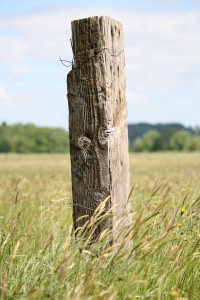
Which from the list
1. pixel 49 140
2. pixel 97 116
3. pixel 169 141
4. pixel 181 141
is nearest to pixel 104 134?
pixel 97 116

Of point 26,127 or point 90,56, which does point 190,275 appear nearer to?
point 90,56

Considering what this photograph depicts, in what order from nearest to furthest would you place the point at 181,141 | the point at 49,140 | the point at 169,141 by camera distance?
the point at 49,140
the point at 181,141
the point at 169,141

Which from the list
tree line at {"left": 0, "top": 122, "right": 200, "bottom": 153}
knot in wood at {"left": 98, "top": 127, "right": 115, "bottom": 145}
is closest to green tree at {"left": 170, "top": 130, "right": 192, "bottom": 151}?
tree line at {"left": 0, "top": 122, "right": 200, "bottom": 153}

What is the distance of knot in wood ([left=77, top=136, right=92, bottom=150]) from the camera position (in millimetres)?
3918

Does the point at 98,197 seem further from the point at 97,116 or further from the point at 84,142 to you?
the point at 97,116

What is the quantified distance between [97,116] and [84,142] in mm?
201

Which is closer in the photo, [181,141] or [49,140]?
[49,140]

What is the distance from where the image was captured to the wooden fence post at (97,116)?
388 centimetres

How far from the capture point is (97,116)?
153 inches

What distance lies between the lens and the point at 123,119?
4027mm

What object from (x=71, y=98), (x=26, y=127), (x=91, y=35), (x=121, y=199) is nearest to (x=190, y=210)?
(x=121, y=199)

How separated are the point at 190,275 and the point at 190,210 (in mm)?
523

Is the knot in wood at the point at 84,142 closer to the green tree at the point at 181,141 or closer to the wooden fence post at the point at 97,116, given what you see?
the wooden fence post at the point at 97,116

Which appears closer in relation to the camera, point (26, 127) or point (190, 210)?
point (190, 210)
